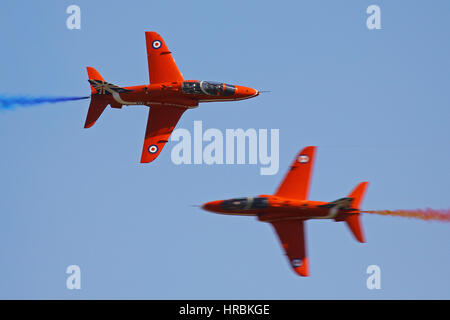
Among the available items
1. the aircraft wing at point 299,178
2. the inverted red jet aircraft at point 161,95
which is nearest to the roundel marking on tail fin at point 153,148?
the inverted red jet aircraft at point 161,95

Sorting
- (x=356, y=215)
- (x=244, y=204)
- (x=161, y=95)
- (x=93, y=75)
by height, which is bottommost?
(x=356, y=215)

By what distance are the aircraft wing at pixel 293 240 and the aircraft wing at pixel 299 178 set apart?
3.66 feet

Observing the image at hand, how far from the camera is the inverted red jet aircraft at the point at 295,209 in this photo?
35.9 m

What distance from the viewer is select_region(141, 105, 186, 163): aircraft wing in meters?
39.4

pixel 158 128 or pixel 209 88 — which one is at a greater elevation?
pixel 209 88

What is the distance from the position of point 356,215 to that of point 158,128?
9.72 meters

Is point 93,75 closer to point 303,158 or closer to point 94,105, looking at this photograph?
point 94,105

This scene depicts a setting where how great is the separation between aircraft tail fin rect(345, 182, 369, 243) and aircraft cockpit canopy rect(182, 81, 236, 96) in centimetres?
769

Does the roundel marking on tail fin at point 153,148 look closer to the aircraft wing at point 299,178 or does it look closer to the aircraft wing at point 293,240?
the aircraft wing at point 299,178

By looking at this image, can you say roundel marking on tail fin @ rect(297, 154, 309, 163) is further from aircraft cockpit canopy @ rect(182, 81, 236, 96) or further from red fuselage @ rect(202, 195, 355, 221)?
aircraft cockpit canopy @ rect(182, 81, 236, 96)

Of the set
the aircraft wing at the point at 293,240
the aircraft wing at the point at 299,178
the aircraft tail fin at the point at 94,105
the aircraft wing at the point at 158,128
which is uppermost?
the aircraft tail fin at the point at 94,105

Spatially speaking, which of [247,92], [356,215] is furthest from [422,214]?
[247,92]

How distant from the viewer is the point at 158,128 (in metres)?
40.0

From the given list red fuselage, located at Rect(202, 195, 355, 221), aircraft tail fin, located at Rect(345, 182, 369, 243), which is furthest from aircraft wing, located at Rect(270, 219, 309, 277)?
aircraft tail fin, located at Rect(345, 182, 369, 243)
